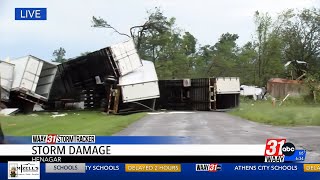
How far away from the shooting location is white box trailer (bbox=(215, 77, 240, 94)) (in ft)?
17.4

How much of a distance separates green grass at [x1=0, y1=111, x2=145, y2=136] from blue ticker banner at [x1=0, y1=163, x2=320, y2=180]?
0.89 ft

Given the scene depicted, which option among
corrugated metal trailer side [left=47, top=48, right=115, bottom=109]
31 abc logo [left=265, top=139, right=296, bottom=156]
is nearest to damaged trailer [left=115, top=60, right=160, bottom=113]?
corrugated metal trailer side [left=47, top=48, right=115, bottom=109]

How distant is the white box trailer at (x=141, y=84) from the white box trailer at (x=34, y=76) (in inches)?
23.1

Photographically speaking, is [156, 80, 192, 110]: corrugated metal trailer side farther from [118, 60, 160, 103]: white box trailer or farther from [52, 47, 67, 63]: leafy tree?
[52, 47, 67, 63]: leafy tree

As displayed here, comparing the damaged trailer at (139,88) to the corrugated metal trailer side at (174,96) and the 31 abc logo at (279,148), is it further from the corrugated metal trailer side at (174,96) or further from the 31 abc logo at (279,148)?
the 31 abc logo at (279,148)

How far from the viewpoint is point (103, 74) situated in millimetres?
5344

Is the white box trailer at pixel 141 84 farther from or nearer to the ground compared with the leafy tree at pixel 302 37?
nearer to the ground

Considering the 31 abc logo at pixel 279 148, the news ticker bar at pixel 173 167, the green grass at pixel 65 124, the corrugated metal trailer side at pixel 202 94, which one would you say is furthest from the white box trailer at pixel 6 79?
the 31 abc logo at pixel 279 148

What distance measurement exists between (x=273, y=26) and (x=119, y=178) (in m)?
1.74

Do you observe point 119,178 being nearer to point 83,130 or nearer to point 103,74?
point 83,130

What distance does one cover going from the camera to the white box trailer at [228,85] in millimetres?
5297

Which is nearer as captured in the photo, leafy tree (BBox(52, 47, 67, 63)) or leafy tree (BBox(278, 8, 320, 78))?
leafy tree (BBox(278, 8, 320, 78))

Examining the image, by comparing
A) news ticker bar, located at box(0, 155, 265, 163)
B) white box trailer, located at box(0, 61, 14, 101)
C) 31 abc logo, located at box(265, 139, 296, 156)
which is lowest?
news ticker bar, located at box(0, 155, 265, 163)

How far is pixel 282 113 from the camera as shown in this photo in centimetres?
519
